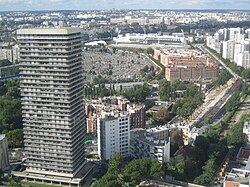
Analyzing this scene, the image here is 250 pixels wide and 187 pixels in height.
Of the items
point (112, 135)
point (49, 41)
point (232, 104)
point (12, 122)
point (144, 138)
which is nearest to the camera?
point (49, 41)

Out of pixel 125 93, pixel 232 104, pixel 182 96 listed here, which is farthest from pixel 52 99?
pixel 182 96

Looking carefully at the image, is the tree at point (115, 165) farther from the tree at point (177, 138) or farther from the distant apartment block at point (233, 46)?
the distant apartment block at point (233, 46)

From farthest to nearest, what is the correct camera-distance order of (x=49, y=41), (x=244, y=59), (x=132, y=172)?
(x=244, y=59) < (x=132, y=172) < (x=49, y=41)

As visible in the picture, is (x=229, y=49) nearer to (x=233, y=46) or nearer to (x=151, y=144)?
(x=233, y=46)

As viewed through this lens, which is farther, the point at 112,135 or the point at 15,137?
the point at 15,137

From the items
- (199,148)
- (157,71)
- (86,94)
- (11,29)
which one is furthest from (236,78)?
(11,29)

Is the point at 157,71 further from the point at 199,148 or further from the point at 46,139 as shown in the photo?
the point at 46,139
